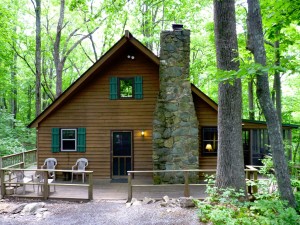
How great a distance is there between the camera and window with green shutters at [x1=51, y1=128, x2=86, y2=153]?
11273mm

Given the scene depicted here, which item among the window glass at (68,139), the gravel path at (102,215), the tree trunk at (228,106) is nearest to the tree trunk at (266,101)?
the tree trunk at (228,106)

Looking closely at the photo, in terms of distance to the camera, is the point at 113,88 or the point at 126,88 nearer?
the point at 113,88

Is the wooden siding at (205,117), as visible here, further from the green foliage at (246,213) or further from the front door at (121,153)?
the green foliage at (246,213)

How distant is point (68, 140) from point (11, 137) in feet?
22.9

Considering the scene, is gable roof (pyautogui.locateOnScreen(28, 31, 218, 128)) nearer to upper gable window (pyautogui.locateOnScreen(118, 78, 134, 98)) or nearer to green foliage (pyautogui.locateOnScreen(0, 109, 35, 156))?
upper gable window (pyautogui.locateOnScreen(118, 78, 134, 98))

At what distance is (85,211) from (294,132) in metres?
14.1

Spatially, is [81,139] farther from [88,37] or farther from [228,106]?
[88,37]

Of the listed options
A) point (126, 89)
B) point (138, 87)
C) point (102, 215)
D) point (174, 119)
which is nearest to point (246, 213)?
point (102, 215)

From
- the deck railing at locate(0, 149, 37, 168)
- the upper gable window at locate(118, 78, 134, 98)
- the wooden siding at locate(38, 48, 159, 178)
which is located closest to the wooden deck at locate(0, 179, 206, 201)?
the wooden siding at locate(38, 48, 159, 178)

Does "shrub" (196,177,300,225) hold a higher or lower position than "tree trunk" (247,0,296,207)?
lower

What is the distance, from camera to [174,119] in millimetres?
10070

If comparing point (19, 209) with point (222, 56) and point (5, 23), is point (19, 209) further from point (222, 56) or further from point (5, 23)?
point (5, 23)

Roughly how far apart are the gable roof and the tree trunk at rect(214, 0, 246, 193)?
12.6ft

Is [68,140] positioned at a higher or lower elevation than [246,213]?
higher
